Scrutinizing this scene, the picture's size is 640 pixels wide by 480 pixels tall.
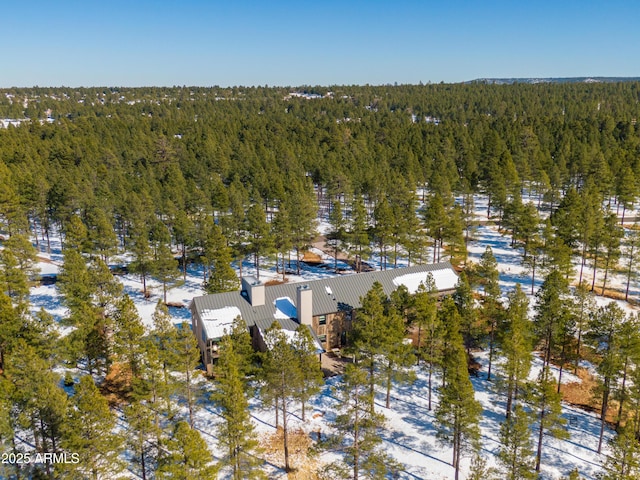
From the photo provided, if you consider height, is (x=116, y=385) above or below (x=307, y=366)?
below

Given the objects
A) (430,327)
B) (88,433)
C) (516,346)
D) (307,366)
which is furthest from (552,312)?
(88,433)

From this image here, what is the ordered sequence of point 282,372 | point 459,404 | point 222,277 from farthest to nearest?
point 222,277, point 282,372, point 459,404

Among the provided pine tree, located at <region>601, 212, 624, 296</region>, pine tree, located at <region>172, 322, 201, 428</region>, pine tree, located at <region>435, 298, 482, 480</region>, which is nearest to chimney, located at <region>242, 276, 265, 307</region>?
pine tree, located at <region>172, 322, 201, 428</region>

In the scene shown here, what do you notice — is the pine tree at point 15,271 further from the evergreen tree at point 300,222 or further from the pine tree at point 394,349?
the pine tree at point 394,349

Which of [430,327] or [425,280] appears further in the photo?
[425,280]

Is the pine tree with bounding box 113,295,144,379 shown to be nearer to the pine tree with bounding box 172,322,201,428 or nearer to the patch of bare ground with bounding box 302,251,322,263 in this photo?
the pine tree with bounding box 172,322,201,428

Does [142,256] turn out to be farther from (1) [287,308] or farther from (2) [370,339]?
(2) [370,339]
